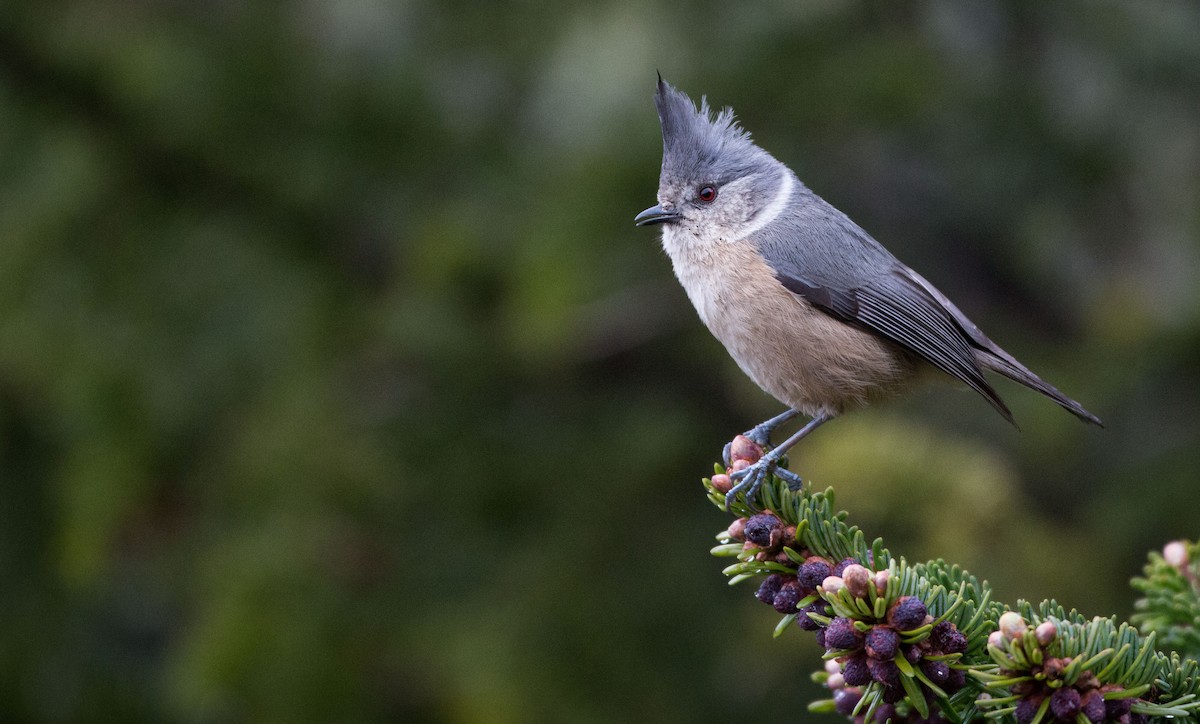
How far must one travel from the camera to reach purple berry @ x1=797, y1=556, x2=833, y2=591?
178 cm

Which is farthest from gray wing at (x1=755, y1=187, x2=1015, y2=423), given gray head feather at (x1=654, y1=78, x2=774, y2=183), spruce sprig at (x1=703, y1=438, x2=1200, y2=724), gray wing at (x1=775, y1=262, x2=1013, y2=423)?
spruce sprig at (x1=703, y1=438, x2=1200, y2=724)

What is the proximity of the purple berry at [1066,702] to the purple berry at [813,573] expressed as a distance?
0.38 m

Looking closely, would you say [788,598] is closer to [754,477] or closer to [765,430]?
[754,477]

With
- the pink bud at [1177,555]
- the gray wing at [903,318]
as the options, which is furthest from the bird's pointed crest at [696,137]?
the pink bud at [1177,555]

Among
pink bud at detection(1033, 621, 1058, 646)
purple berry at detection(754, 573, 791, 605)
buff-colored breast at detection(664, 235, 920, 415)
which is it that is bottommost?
pink bud at detection(1033, 621, 1058, 646)

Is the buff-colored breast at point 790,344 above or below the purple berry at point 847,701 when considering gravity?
above

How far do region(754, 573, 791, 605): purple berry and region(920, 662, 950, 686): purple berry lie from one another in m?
0.28

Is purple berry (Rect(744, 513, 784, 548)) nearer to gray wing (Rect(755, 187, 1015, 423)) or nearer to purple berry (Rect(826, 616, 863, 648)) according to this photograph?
purple berry (Rect(826, 616, 863, 648))

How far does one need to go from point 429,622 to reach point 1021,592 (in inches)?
75.9

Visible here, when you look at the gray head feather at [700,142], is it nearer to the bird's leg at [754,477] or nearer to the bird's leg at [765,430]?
the bird's leg at [765,430]

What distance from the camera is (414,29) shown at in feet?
13.7

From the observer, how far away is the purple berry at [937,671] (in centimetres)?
161

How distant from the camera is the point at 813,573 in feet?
5.87

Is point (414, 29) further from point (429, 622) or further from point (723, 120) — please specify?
point (429, 622)
